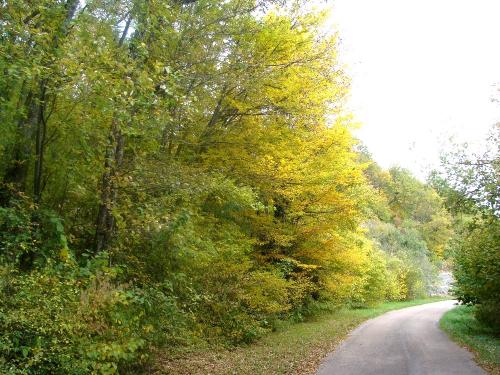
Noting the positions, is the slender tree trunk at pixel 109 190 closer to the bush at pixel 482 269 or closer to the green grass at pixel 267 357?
the green grass at pixel 267 357

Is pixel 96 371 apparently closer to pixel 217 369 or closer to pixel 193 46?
pixel 217 369

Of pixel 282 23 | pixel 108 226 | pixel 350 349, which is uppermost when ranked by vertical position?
pixel 282 23

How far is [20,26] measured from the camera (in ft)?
20.1

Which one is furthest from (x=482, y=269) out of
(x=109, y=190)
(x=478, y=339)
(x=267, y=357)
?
(x=109, y=190)

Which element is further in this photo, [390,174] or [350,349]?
[390,174]

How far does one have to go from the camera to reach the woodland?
21.1 ft

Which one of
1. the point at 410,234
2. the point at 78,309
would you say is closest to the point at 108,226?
the point at 78,309

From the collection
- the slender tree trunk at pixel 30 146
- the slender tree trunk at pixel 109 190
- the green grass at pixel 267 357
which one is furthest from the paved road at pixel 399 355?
the slender tree trunk at pixel 30 146

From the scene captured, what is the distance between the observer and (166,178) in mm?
8922

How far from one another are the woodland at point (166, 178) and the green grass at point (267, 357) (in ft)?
1.75

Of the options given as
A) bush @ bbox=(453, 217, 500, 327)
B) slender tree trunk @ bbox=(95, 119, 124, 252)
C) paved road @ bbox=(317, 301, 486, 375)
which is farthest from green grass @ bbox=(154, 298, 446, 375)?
bush @ bbox=(453, 217, 500, 327)

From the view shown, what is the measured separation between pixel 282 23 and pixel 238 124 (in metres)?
3.75

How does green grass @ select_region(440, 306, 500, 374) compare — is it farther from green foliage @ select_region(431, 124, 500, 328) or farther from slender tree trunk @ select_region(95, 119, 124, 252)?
slender tree trunk @ select_region(95, 119, 124, 252)

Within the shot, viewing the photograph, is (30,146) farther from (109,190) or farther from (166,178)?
(166,178)
